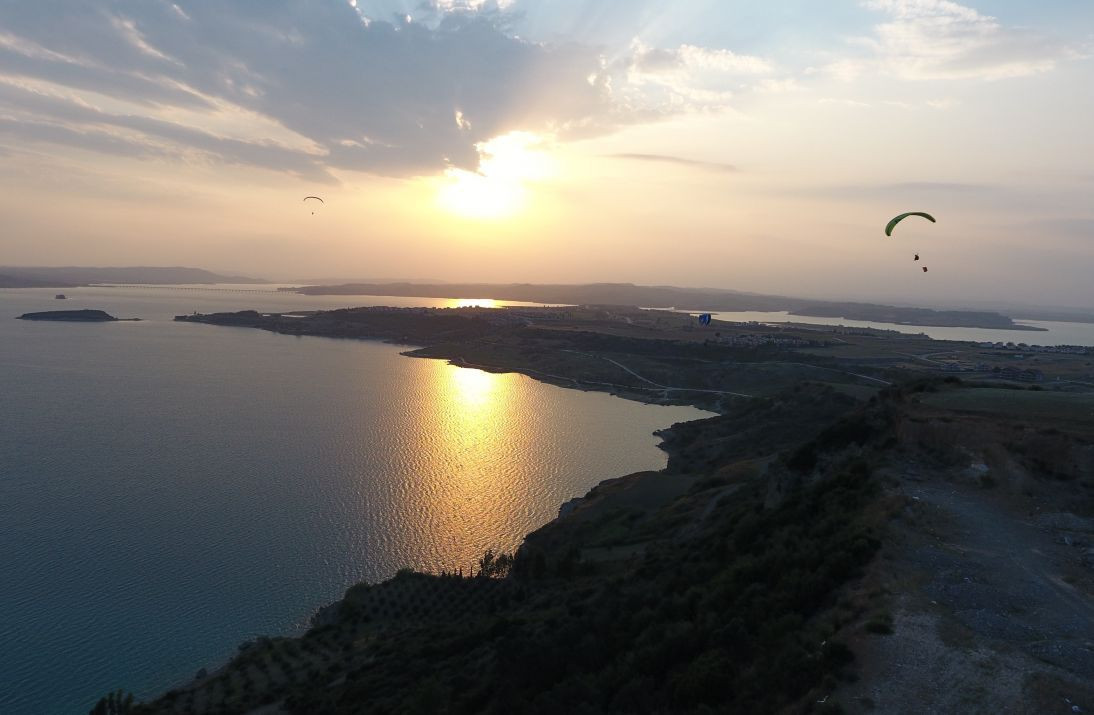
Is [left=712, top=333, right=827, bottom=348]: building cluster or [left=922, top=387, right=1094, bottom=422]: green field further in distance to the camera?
[left=712, top=333, right=827, bottom=348]: building cluster

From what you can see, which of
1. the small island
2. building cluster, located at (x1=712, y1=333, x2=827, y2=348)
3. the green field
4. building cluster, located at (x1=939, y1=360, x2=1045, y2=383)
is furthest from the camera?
the small island

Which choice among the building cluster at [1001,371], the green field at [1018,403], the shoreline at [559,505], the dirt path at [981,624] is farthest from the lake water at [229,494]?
the building cluster at [1001,371]

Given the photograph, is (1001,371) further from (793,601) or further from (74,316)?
(74,316)

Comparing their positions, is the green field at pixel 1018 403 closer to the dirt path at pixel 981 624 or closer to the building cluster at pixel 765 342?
the dirt path at pixel 981 624

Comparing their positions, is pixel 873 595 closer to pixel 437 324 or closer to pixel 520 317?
pixel 437 324

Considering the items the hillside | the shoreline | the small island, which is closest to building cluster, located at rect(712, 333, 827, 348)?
the shoreline

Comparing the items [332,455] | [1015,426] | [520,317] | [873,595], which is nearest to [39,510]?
[332,455]

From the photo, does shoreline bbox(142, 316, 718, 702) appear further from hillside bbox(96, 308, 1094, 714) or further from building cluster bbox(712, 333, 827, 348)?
building cluster bbox(712, 333, 827, 348)
